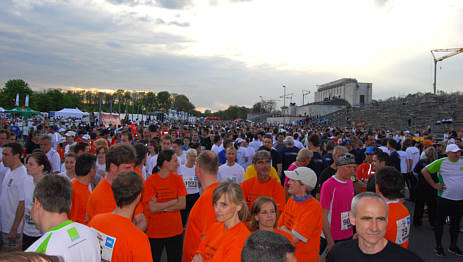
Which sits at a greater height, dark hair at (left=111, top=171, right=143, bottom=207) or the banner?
the banner

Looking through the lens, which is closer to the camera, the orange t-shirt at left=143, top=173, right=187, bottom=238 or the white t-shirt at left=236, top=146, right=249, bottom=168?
the orange t-shirt at left=143, top=173, right=187, bottom=238

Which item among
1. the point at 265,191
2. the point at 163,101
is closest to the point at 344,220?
the point at 265,191

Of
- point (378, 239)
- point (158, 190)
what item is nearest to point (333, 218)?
point (378, 239)

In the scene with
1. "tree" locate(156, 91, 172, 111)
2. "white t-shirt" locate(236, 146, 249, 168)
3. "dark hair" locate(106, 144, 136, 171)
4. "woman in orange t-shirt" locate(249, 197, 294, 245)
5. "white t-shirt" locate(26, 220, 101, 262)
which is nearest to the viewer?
"white t-shirt" locate(26, 220, 101, 262)

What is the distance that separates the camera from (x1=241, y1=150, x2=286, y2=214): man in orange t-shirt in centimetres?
424

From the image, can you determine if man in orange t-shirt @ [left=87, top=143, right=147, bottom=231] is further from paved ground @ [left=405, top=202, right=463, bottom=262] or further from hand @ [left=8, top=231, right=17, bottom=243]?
paved ground @ [left=405, top=202, right=463, bottom=262]

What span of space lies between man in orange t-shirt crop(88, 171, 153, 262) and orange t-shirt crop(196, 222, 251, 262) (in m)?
0.46

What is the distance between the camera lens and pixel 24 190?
3865 millimetres

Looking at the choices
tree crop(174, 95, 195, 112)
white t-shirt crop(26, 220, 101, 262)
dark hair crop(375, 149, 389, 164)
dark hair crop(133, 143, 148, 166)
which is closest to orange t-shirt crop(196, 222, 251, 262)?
white t-shirt crop(26, 220, 101, 262)

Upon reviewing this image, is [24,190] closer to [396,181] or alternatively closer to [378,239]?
[378,239]

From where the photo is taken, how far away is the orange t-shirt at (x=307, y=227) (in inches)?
115

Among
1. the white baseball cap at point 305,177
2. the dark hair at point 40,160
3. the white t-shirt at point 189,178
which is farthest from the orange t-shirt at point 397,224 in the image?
the dark hair at point 40,160

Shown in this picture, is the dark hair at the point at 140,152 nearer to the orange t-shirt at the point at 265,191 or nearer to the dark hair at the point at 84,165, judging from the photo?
the dark hair at the point at 84,165

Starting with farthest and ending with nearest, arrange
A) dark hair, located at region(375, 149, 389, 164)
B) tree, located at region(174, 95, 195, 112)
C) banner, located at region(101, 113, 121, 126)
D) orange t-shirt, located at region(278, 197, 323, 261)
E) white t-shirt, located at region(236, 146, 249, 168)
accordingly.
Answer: tree, located at region(174, 95, 195, 112) < banner, located at region(101, 113, 121, 126) < white t-shirt, located at region(236, 146, 249, 168) < dark hair, located at region(375, 149, 389, 164) < orange t-shirt, located at region(278, 197, 323, 261)
